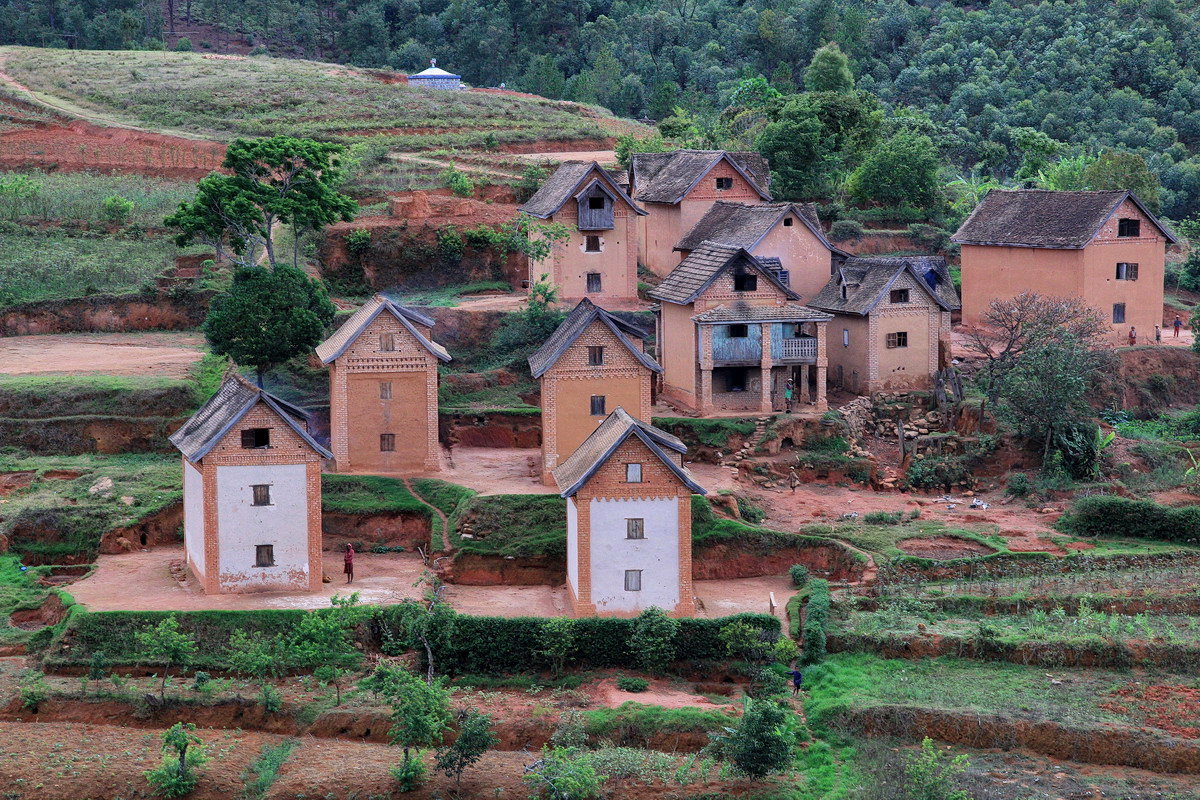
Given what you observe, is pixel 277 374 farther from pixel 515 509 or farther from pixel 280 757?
pixel 280 757

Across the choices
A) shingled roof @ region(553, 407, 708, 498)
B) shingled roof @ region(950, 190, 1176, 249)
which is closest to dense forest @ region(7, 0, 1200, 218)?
shingled roof @ region(950, 190, 1176, 249)

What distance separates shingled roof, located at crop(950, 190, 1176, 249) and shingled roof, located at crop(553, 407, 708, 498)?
82.3ft

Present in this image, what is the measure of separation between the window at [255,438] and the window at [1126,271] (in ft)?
116

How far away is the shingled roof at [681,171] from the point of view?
232ft

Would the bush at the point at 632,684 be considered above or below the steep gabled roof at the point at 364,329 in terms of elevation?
below

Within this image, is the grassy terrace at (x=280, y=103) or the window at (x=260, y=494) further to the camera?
the grassy terrace at (x=280, y=103)

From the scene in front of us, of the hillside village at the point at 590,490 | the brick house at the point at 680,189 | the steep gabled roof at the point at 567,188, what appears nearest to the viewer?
the hillside village at the point at 590,490

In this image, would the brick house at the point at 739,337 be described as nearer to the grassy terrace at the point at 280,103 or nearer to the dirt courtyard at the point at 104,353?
the dirt courtyard at the point at 104,353

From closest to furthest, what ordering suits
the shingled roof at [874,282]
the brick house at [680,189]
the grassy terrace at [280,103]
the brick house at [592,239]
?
the shingled roof at [874,282] → the brick house at [592,239] → the brick house at [680,189] → the grassy terrace at [280,103]

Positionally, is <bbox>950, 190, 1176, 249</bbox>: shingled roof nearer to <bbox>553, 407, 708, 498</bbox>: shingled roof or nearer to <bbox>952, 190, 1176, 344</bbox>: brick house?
<bbox>952, 190, 1176, 344</bbox>: brick house

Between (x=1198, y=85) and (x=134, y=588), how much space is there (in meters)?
78.3

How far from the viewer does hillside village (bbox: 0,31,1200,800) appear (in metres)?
38.1

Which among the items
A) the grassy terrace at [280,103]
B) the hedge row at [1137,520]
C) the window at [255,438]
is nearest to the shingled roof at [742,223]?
the hedge row at [1137,520]

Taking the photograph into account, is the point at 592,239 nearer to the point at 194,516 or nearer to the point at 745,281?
the point at 745,281
